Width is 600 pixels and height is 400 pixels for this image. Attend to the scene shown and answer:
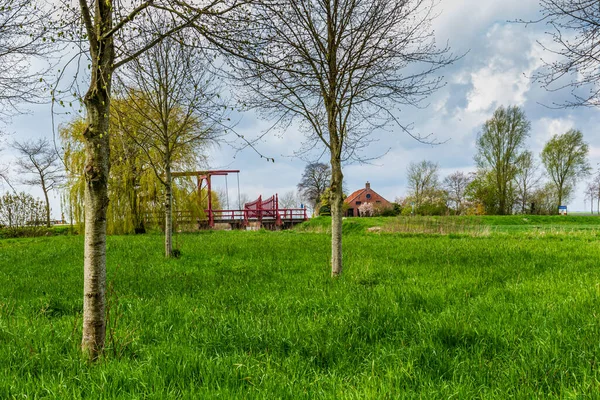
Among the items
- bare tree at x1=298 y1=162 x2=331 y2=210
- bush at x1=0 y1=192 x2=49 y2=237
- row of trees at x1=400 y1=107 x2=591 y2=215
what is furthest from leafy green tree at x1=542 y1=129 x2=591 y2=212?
bush at x1=0 y1=192 x2=49 y2=237

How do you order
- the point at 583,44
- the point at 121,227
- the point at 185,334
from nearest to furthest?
1. the point at 185,334
2. the point at 583,44
3. the point at 121,227

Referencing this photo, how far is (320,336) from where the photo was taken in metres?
3.07

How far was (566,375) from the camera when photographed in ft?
7.72

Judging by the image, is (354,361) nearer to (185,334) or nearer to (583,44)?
(185,334)

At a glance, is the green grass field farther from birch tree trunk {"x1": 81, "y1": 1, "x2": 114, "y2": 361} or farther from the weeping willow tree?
the weeping willow tree

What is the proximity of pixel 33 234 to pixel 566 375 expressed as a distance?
2586 centimetres

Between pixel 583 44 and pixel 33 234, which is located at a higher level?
pixel 583 44

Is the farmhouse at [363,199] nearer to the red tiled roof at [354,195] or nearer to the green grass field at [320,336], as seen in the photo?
the red tiled roof at [354,195]

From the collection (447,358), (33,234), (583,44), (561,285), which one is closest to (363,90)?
(583,44)

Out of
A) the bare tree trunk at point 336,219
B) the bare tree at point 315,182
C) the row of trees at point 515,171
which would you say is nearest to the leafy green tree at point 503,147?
the row of trees at point 515,171

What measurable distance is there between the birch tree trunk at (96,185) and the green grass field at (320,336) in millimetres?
247

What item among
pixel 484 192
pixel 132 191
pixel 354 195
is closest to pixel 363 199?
pixel 354 195

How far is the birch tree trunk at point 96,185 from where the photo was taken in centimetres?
258

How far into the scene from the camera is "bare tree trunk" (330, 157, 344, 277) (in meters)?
5.99
